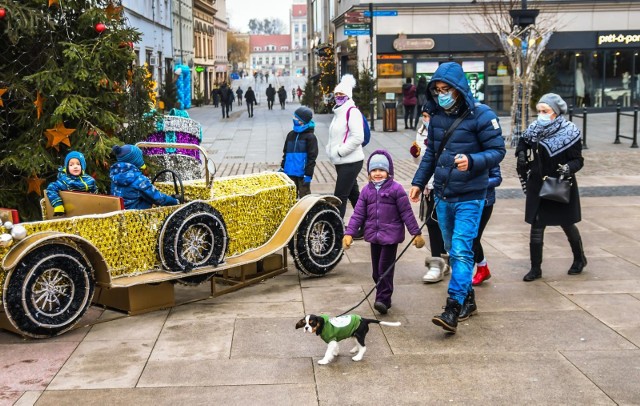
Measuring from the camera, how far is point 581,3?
34.6 meters

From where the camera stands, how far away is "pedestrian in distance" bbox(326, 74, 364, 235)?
31.1 feet

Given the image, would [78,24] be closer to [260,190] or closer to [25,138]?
[25,138]

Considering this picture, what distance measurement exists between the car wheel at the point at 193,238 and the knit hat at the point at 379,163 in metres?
1.38

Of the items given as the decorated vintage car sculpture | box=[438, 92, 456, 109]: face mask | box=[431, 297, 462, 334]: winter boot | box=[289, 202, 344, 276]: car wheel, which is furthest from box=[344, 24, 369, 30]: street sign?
box=[431, 297, 462, 334]: winter boot

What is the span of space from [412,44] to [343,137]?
25224mm

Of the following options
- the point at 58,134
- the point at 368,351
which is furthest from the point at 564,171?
the point at 58,134

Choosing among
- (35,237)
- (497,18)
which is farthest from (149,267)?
(497,18)

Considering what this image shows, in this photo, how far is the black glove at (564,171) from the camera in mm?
7723

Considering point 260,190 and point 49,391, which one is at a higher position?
point 260,190

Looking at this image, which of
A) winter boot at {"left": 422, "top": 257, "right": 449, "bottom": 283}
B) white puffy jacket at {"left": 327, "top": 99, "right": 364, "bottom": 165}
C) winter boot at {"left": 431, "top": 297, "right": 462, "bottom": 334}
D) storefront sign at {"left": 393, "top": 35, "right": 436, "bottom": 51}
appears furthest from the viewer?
storefront sign at {"left": 393, "top": 35, "right": 436, "bottom": 51}

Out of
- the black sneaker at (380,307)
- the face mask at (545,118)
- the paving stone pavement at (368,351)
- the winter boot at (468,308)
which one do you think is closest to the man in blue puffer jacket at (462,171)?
the winter boot at (468,308)

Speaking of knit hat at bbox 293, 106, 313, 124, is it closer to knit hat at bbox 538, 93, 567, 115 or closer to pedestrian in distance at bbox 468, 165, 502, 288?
pedestrian in distance at bbox 468, 165, 502, 288

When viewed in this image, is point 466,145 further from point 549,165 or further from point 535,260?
point 535,260

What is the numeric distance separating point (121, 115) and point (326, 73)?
2866cm
